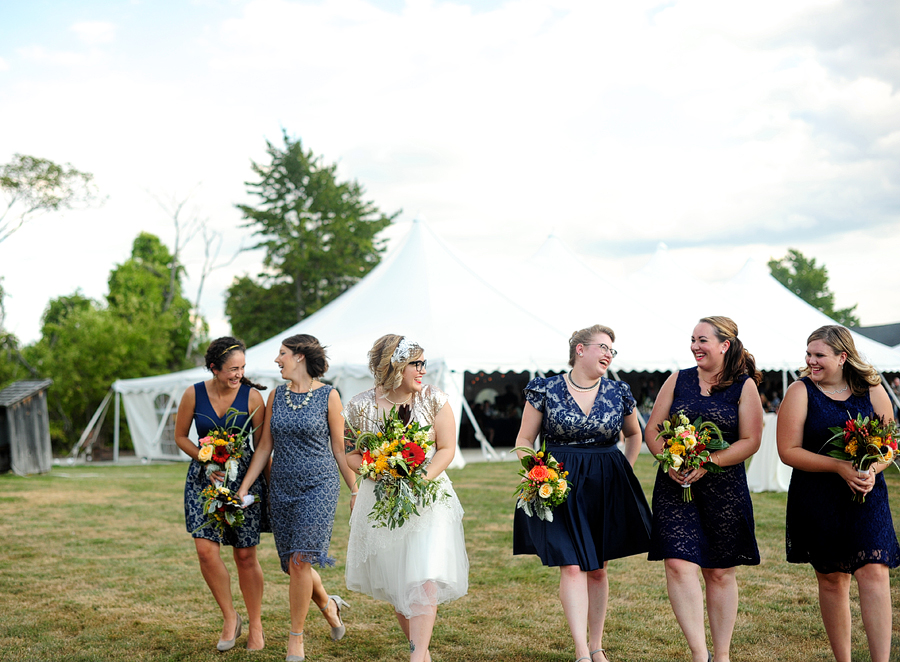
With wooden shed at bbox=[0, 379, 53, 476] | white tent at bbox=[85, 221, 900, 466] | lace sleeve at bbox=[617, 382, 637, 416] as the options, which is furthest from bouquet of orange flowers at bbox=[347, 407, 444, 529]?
wooden shed at bbox=[0, 379, 53, 476]

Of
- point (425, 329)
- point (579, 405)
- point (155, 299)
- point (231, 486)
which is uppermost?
point (155, 299)

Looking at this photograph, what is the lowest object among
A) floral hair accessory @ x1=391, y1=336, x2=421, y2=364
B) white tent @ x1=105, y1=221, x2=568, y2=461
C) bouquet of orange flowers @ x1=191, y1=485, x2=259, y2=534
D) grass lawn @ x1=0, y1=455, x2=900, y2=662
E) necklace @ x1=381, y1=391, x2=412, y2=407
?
grass lawn @ x1=0, y1=455, x2=900, y2=662

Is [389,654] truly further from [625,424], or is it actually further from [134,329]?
[134,329]

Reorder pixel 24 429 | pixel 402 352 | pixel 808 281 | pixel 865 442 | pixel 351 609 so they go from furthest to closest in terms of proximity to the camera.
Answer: pixel 808 281 → pixel 24 429 → pixel 351 609 → pixel 402 352 → pixel 865 442

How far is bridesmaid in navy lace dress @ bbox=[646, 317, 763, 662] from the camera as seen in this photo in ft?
12.0

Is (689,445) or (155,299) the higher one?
(155,299)

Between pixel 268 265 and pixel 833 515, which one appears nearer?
pixel 833 515

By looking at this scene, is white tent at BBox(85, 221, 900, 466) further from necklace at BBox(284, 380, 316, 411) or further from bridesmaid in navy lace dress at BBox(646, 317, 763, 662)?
bridesmaid in navy lace dress at BBox(646, 317, 763, 662)

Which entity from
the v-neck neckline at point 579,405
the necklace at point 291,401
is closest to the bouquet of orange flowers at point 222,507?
the necklace at point 291,401

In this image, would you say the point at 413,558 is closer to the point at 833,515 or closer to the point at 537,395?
the point at 537,395

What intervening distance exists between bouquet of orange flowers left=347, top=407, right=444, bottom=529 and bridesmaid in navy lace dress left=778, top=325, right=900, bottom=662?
1.76m

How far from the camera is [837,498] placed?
3.54m

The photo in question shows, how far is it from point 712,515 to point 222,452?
8.99ft

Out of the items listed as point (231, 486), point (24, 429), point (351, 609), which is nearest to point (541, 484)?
point (231, 486)
